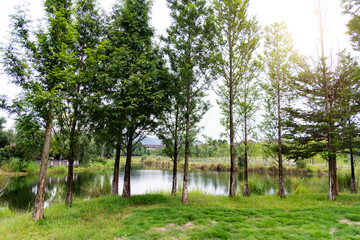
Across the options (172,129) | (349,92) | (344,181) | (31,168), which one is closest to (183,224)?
(172,129)

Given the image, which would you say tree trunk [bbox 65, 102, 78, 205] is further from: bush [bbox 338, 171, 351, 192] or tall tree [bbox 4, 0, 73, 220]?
bush [bbox 338, 171, 351, 192]

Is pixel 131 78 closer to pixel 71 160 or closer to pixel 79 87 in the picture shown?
pixel 79 87

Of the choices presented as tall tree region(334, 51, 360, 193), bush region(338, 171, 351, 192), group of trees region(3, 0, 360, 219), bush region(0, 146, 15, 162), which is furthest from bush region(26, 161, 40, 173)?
bush region(338, 171, 351, 192)

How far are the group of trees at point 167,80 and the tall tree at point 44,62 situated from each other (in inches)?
1.7

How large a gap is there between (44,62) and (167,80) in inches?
234

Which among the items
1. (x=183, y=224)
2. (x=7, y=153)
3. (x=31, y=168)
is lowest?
(x=31, y=168)

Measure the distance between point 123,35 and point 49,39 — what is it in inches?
171

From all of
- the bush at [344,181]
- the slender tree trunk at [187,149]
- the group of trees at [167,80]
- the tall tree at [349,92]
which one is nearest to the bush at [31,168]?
the group of trees at [167,80]

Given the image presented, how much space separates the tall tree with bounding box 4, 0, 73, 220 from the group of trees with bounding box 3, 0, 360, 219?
44mm

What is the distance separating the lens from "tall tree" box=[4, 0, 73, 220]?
7.05 meters

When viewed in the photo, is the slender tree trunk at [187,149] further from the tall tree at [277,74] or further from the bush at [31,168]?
the bush at [31,168]

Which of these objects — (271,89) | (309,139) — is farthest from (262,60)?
(309,139)

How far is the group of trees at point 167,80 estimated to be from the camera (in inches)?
310

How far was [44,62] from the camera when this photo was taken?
298 inches
